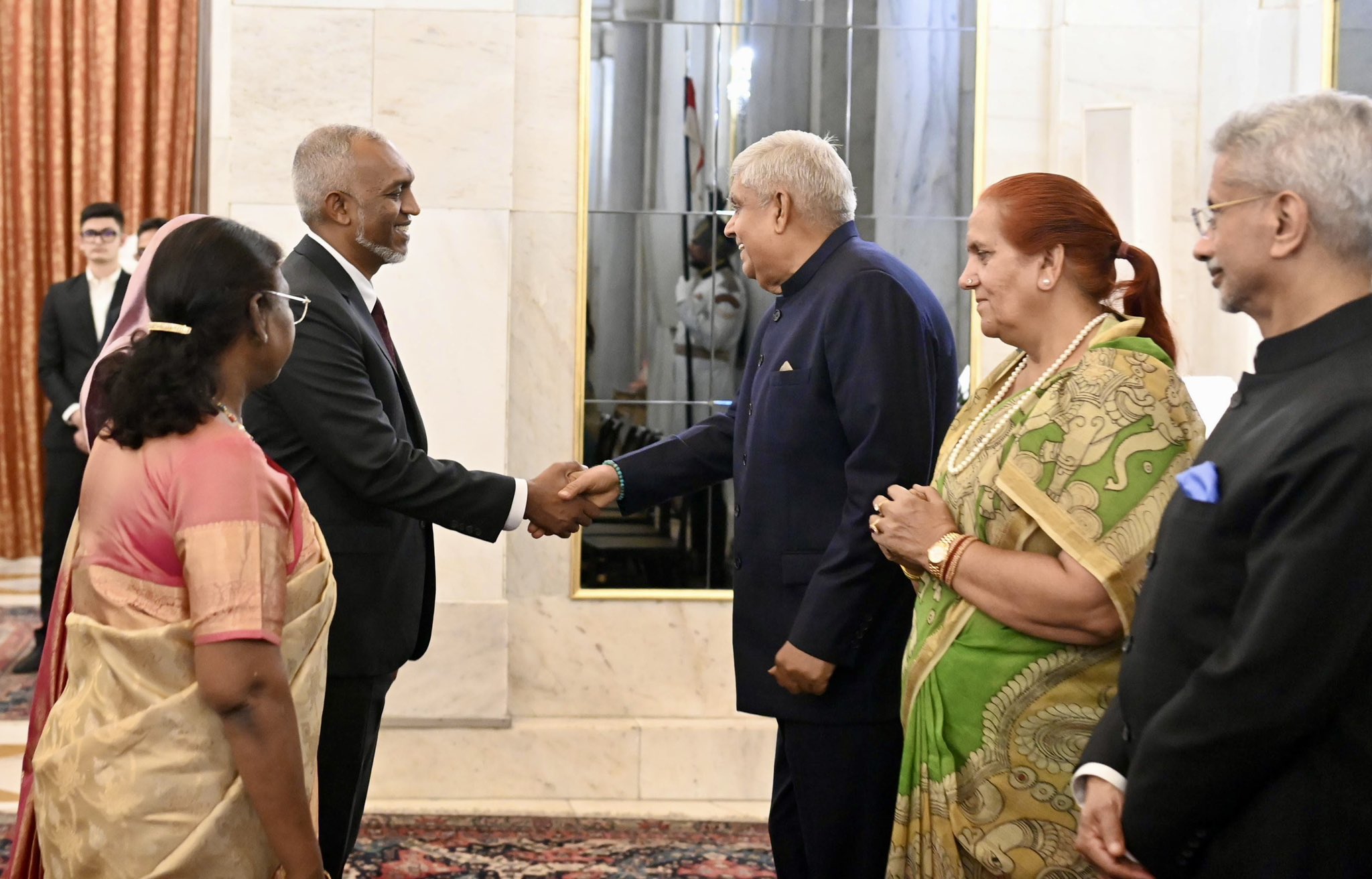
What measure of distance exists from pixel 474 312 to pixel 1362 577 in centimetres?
371

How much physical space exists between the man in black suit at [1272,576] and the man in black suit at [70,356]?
16.7 ft

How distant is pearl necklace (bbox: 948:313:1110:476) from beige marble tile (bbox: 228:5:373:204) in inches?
120

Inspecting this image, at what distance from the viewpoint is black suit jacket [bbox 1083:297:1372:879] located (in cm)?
148

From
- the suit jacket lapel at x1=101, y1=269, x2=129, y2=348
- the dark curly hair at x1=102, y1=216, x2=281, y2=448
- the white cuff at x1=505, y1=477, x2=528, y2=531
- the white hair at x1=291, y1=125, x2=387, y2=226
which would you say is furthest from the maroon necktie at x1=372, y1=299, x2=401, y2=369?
the suit jacket lapel at x1=101, y1=269, x2=129, y2=348

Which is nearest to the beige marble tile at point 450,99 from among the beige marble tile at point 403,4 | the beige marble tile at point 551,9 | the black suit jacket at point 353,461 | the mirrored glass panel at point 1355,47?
the beige marble tile at point 403,4

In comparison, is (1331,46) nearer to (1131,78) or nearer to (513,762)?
(1131,78)

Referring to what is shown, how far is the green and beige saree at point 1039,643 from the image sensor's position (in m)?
2.06

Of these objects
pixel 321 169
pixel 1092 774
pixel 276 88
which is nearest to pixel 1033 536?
pixel 1092 774

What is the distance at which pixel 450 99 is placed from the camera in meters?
4.82

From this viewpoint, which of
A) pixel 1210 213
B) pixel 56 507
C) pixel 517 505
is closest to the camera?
pixel 1210 213

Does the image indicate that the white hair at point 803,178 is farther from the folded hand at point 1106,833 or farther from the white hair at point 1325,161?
the folded hand at point 1106,833

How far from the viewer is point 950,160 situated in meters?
5.25

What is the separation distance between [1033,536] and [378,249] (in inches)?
64.7

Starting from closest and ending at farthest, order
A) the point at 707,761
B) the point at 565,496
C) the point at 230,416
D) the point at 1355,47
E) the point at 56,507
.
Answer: the point at 230,416, the point at 565,496, the point at 1355,47, the point at 707,761, the point at 56,507
